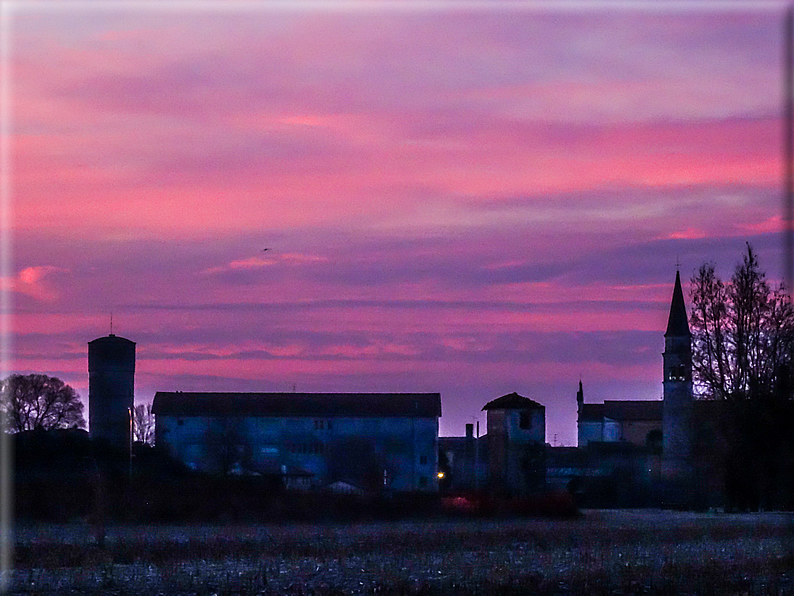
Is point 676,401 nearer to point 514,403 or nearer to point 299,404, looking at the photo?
point 514,403

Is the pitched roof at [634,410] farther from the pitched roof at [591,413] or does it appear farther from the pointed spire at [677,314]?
the pointed spire at [677,314]

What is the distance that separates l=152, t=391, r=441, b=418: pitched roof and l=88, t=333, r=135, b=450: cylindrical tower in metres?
3.93

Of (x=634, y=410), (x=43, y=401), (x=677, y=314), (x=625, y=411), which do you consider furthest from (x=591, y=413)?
(x=43, y=401)

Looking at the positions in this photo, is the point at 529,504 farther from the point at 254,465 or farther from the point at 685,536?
the point at 254,465

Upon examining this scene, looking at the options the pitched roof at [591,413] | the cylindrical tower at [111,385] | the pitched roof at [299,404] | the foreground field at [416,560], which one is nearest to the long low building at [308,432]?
the pitched roof at [299,404]

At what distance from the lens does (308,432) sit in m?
73.2

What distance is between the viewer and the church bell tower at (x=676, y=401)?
184 ft

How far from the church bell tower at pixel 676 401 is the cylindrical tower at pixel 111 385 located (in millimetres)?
29174

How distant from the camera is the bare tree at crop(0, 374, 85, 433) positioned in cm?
7712

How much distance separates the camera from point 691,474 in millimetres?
52625

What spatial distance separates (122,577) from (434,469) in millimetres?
50527

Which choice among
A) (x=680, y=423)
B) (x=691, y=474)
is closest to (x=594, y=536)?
(x=691, y=474)

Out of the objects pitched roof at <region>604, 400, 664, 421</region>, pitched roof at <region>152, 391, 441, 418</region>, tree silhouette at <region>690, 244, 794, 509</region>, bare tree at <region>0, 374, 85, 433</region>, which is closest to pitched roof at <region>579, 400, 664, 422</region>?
pitched roof at <region>604, 400, 664, 421</region>

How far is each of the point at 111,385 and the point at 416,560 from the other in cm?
4694
